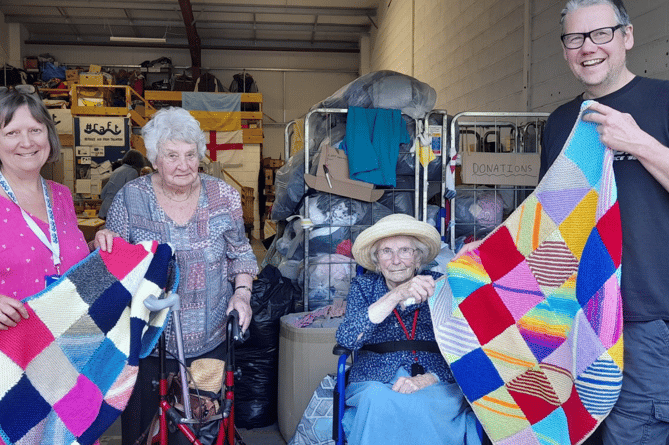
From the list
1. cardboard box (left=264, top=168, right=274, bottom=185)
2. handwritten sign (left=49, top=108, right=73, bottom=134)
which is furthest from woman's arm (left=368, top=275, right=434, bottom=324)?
cardboard box (left=264, top=168, right=274, bottom=185)

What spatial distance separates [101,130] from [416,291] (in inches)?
388

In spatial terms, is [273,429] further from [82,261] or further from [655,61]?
[655,61]

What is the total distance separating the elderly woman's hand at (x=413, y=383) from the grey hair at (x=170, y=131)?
1130 mm

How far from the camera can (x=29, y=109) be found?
2014mm

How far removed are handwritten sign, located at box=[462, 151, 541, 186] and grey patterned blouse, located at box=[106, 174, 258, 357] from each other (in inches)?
77.4

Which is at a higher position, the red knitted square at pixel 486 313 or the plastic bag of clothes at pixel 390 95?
the plastic bag of clothes at pixel 390 95

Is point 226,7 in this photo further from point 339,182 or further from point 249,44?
point 339,182

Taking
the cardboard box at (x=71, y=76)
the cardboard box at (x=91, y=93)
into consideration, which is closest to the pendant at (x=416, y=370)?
the cardboard box at (x=91, y=93)

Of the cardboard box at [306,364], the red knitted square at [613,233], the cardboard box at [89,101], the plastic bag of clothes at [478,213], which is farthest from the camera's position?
Answer: the cardboard box at [89,101]

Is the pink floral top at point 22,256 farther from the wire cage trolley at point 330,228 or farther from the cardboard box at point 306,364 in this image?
the wire cage trolley at point 330,228

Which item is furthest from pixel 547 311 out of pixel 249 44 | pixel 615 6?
pixel 249 44

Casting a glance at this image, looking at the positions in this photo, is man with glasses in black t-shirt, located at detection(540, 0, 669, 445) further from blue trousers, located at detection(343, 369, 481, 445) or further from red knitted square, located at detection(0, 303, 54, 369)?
red knitted square, located at detection(0, 303, 54, 369)

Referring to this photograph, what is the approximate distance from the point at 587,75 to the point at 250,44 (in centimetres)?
1574

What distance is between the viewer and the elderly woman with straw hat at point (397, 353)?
7.14ft
